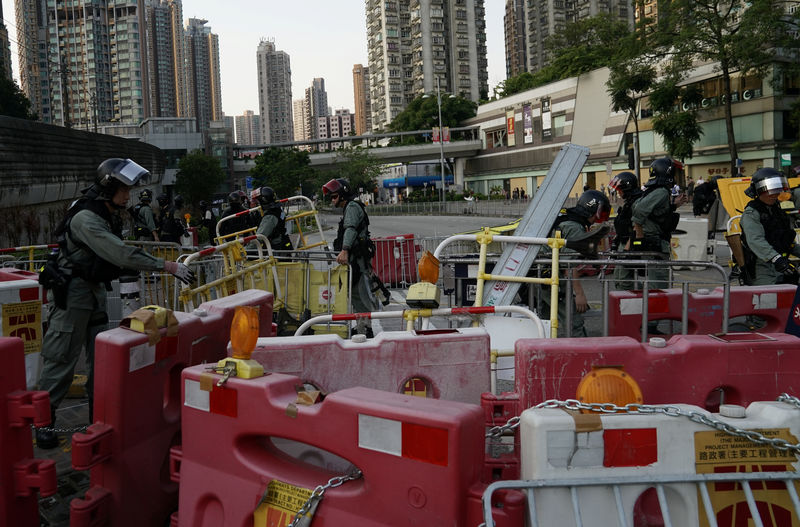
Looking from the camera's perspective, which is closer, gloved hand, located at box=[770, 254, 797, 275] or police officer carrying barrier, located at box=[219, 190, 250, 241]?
gloved hand, located at box=[770, 254, 797, 275]

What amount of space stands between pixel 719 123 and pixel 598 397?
1894 inches

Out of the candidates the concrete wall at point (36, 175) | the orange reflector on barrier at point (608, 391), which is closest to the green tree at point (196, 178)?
the concrete wall at point (36, 175)

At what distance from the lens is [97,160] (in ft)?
76.7

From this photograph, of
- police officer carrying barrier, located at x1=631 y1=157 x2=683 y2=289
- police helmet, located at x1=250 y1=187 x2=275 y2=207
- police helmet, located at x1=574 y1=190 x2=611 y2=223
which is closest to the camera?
police helmet, located at x1=574 y1=190 x2=611 y2=223

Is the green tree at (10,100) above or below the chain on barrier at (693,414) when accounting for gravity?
above

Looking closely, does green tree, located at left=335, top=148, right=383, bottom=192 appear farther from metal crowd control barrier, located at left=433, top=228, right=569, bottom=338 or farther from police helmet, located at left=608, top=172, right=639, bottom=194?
metal crowd control barrier, located at left=433, top=228, right=569, bottom=338

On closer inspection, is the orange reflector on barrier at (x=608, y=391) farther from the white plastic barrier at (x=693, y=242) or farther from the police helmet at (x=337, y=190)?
the white plastic barrier at (x=693, y=242)

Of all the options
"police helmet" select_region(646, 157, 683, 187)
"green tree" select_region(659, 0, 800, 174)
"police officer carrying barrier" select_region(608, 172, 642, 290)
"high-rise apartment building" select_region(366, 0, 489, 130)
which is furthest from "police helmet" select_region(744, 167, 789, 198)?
"high-rise apartment building" select_region(366, 0, 489, 130)

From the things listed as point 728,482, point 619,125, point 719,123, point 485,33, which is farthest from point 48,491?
point 485,33

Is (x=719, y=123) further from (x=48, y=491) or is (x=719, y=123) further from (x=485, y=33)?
(x=485, y=33)

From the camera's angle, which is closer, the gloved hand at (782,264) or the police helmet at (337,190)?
the gloved hand at (782,264)

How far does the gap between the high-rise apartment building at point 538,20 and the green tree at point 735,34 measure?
85.8 metres

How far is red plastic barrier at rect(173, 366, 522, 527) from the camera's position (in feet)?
8.38

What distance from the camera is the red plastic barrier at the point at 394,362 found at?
381 centimetres
